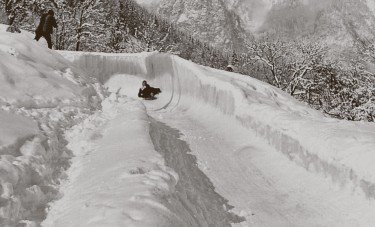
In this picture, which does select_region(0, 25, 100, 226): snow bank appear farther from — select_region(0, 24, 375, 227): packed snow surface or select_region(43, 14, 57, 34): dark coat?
select_region(43, 14, 57, 34): dark coat

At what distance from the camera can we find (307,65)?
3353 centimetres

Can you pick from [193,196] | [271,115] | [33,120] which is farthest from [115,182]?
[271,115]

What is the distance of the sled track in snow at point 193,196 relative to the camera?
5441mm

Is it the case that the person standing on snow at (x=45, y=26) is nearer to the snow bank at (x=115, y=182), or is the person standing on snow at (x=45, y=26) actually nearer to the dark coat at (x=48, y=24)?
the dark coat at (x=48, y=24)

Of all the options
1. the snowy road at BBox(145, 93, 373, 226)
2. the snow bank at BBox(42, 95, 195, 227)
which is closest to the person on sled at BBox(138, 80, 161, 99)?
the snowy road at BBox(145, 93, 373, 226)

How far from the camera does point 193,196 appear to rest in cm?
632

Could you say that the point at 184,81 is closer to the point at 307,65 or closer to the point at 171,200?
the point at 171,200

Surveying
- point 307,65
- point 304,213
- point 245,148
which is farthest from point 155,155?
point 307,65

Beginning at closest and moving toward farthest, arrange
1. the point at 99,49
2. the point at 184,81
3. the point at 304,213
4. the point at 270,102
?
the point at 304,213 < the point at 270,102 < the point at 184,81 < the point at 99,49

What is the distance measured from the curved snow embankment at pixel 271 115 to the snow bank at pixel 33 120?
4258mm

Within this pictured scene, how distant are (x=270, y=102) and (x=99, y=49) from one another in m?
27.9

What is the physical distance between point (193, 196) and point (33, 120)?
123 inches

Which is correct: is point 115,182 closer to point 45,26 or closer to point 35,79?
point 35,79

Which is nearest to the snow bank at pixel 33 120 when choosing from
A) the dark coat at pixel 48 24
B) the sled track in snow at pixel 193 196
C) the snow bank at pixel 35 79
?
the snow bank at pixel 35 79
